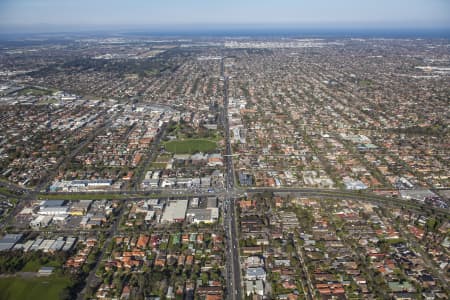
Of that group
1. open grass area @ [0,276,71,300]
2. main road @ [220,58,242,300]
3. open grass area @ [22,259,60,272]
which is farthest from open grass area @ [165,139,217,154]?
open grass area @ [0,276,71,300]

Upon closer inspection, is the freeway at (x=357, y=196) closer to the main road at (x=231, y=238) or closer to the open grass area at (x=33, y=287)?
the main road at (x=231, y=238)

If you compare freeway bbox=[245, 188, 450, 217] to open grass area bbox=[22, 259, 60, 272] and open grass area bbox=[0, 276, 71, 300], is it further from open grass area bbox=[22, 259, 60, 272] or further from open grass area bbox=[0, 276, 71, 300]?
open grass area bbox=[0, 276, 71, 300]

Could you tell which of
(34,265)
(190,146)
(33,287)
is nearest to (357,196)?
(190,146)

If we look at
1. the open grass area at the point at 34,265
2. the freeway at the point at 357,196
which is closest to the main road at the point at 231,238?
the freeway at the point at 357,196

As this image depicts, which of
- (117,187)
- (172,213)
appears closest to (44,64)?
(117,187)

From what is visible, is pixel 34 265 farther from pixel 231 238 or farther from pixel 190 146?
pixel 190 146

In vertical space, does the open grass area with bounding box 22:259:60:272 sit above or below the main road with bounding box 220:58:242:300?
below
